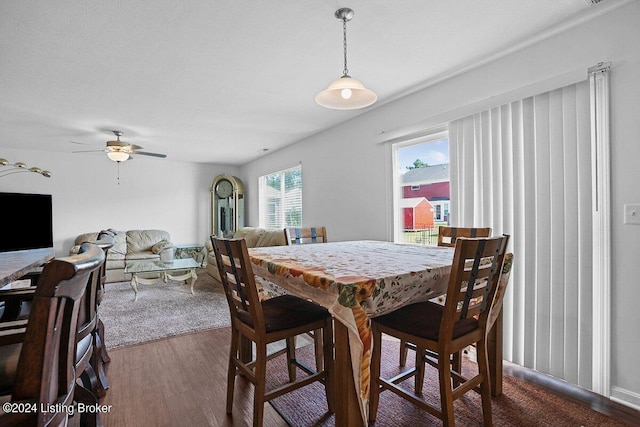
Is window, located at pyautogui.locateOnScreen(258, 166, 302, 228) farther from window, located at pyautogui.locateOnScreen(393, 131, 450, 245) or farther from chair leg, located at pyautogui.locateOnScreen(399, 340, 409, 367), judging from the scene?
chair leg, located at pyautogui.locateOnScreen(399, 340, 409, 367)

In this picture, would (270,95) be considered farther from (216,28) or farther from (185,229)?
(185,229)

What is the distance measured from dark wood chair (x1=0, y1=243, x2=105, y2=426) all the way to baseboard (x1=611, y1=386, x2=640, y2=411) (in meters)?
2.64

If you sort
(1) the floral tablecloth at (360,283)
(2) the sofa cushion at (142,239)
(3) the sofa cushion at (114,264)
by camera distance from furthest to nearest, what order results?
(2) the sofa cushion at (142,239)
(3) the sofa cushion at (114,264)
(1) the floral tablecloth at (360,283)

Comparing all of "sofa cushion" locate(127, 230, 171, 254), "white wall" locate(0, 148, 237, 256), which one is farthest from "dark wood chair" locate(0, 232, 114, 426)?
"white wall" locate(0, 148, 237, 256)

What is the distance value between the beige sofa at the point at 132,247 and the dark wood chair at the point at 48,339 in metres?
5.23

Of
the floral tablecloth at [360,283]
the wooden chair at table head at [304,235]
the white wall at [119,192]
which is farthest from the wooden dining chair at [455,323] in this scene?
the white wall at [119,192]

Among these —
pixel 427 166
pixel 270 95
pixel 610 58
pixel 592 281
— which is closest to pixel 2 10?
pixel 270 95

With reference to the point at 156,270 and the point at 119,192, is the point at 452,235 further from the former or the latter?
the point at 119,192

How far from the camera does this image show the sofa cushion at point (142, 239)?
5.94 m

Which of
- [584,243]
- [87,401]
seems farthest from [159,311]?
[584,243]

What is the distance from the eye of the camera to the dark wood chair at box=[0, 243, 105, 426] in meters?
0.65

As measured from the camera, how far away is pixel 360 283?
1.13 metres

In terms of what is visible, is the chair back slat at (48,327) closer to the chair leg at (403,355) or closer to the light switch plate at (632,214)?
the chair leg at (403,355)

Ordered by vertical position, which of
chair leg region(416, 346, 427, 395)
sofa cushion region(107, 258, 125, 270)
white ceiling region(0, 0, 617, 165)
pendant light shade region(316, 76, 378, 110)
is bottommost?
chair leg region(416, 346, 427, 395)
